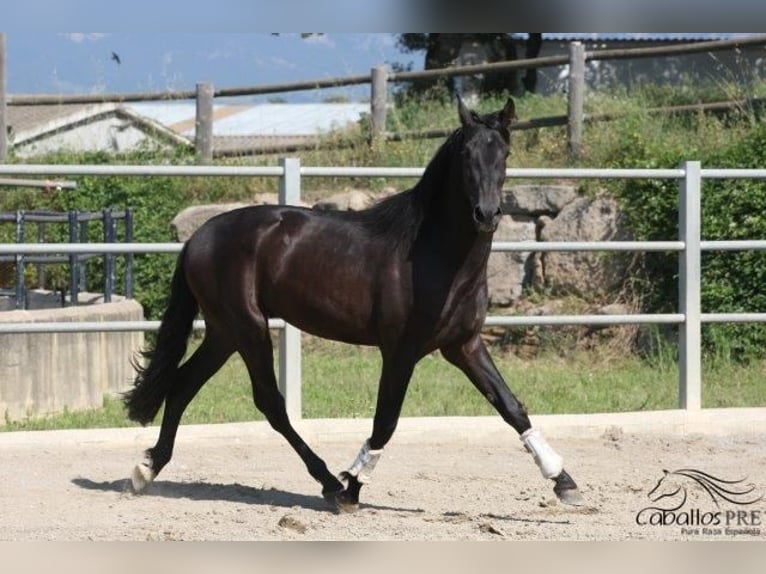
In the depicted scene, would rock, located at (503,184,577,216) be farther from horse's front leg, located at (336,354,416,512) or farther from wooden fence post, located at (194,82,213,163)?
horse's front leg, located at (336,354,416,512)

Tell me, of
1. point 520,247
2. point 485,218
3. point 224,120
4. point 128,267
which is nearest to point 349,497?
point 485,218

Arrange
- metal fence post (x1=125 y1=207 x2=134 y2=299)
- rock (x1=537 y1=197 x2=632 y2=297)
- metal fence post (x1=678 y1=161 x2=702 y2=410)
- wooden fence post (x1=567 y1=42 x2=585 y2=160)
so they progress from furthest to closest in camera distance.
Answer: wooden fence post (x1=567 y1=42 x2=585 y2=160) < rock (x1=537 y1=197 x2=632 y2=297) < metal fence post (x1=125 y1=207 x2=134 y2=299) < metal fence post (x1=678 y1=161 x2=702 y2=410)

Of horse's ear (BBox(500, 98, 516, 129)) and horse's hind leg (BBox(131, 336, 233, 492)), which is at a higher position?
horse's ear (BBox(500, 98, 516, 129))

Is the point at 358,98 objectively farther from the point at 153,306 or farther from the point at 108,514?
the point at 108,514

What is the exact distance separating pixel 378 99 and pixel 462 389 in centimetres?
555

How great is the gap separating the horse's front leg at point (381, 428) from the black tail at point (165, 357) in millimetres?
937

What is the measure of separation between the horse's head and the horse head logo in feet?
4.63

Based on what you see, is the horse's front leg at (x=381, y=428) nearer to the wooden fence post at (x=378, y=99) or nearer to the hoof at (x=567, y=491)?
the hoof at (x=567, y=491)

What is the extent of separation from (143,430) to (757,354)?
16.4 feet

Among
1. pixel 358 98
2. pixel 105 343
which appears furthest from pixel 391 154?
pixel 105 343

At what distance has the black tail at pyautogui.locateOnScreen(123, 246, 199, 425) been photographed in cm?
482

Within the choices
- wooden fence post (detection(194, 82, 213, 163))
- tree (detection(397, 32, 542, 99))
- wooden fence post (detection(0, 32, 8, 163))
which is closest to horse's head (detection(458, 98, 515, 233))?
wooden fence post (detection(194, 82, 213, 163))

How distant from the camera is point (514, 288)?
9.91 m

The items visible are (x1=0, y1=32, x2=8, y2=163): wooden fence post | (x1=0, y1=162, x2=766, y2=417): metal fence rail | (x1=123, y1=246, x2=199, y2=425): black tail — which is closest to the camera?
(x1=123, y1=246, x2=199, y2=425): black tail
